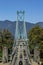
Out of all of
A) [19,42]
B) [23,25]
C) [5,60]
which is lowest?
[5,60]

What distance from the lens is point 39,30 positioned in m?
50.8

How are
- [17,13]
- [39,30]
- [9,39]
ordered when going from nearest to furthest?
[17,13] < [39,30] < [9,39]

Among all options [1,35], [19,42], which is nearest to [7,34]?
[1,35]

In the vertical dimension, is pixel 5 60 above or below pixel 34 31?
below

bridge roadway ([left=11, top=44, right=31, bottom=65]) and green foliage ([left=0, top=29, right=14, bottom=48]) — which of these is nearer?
bridge roadway ([left=11, top=44, right=31, bottom=65])

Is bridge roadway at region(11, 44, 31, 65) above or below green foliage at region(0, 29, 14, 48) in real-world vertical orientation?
below

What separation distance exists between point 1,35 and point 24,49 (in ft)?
78.3

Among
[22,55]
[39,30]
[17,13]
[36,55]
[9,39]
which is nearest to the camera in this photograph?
[22,55]

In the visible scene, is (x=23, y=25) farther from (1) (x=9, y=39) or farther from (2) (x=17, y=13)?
(1) (x=9, y=39)

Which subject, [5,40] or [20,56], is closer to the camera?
[20,56]

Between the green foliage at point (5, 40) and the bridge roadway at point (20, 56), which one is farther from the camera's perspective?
the green foliage at point (5, 40)

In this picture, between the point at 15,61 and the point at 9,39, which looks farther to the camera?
the point at 9,39

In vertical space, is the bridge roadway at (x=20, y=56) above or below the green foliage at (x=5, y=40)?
below

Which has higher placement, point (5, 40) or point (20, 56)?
point (5, 40)
